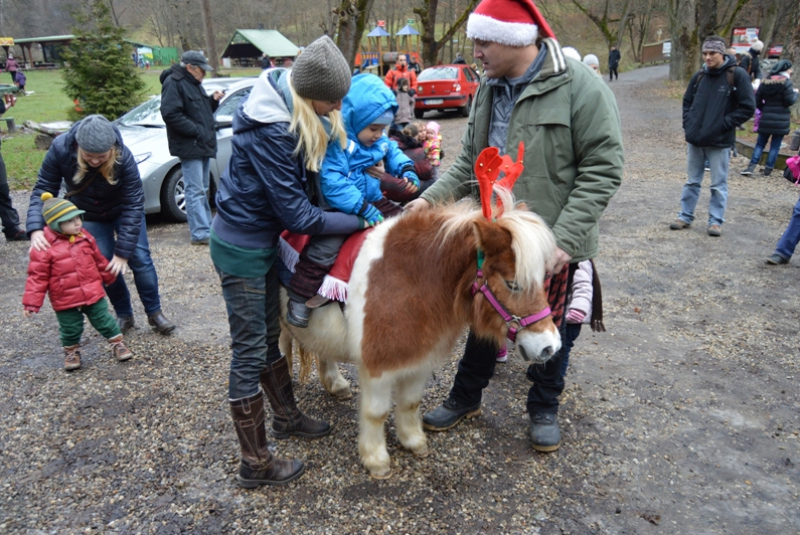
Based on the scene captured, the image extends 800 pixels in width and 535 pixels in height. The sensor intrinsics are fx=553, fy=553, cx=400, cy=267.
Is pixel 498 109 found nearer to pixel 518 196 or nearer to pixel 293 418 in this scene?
pixel 518 196

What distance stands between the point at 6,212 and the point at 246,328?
658cm

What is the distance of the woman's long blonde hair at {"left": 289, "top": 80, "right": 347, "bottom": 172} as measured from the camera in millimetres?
2547

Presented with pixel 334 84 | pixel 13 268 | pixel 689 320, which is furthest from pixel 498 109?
pixel 13 268

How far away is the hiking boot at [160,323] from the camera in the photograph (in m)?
4.93

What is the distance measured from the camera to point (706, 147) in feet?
24.1

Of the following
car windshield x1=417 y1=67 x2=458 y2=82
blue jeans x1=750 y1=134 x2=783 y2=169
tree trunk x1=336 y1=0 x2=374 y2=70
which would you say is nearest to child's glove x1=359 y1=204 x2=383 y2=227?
tree trunk x1=336 y1=0 x2=374 y2=70

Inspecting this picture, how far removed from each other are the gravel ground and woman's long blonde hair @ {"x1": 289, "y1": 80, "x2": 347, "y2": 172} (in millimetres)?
1777

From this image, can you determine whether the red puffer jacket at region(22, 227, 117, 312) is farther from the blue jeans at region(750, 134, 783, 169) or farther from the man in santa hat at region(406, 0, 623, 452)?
the blue jeans at region(750, 134, 783, 169)

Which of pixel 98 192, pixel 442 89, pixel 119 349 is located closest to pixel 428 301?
pixel 119 349

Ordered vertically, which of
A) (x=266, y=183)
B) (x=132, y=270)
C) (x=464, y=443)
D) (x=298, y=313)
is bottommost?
(x=464, y=443)

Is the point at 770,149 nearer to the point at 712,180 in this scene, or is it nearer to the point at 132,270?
the point at 712,180

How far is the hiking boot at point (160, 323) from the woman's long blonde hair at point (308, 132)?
299 centimetres

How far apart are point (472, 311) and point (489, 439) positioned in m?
1.10

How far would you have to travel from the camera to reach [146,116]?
8.96 meters
